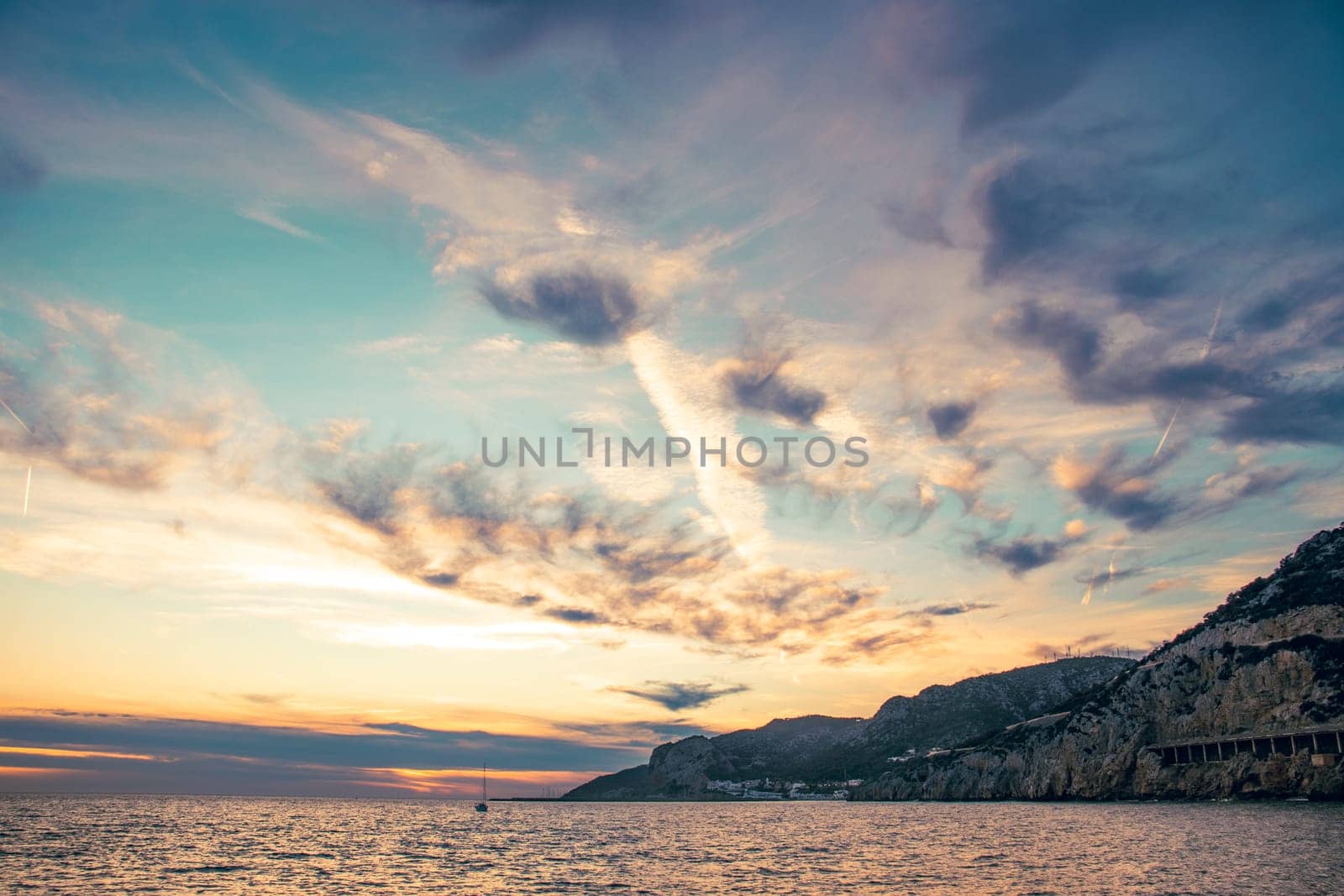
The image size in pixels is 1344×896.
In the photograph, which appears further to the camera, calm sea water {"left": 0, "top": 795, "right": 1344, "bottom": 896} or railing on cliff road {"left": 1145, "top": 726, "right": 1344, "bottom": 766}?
railing on cliff road {"left": 1145, "top": 726, "right": 1344, "bottom": 766}

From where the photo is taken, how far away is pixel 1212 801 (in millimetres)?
188000

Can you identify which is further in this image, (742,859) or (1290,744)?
(1290,744)

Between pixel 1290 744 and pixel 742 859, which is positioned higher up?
pixel 1290 744

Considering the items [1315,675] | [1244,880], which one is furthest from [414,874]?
[1315,675]

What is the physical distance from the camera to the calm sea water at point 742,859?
70.3 m

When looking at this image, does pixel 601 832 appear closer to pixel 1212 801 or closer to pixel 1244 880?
pixel 1244 880

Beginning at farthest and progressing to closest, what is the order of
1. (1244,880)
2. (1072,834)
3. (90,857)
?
(1072,834) < (90,857) < (1244,880)

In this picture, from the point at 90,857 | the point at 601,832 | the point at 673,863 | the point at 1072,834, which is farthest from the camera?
the point at 601,832

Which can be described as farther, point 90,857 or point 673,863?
point 90,857

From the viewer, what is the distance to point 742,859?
98750 millimetres

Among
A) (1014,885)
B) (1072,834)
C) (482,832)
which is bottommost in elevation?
(482,832)

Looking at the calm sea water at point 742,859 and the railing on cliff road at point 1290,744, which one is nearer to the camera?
the calm sea water at point 742,859

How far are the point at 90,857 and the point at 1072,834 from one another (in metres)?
130

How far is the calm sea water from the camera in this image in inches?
2768
